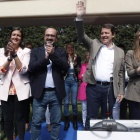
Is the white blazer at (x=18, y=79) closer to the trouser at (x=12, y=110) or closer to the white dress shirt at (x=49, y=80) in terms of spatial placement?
the trouser at (x=12, y=110)

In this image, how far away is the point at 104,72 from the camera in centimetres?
267

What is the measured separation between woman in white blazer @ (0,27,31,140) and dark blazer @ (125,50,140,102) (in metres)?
1.41

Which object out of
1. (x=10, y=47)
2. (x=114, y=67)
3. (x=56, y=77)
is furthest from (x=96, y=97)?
(x=10, y=47)

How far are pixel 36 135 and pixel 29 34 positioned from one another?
8474mm

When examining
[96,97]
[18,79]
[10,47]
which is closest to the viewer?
[10,47]

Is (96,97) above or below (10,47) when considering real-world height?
below

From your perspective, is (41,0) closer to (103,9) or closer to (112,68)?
(103,9)

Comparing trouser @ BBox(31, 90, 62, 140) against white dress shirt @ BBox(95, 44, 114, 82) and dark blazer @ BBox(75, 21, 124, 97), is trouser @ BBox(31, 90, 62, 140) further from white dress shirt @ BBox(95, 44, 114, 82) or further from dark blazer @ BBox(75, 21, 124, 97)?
white dress shirt @ BBox(95, 44, 114, 82)

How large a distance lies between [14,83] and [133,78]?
1643mm

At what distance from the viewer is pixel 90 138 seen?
1.34 metres

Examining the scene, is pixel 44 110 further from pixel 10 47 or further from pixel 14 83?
pixel 10 47

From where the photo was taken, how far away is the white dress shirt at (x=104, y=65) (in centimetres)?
267

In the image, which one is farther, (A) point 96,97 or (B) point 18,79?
(B) point 18,79

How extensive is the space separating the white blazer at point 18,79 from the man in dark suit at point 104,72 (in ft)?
2.80
